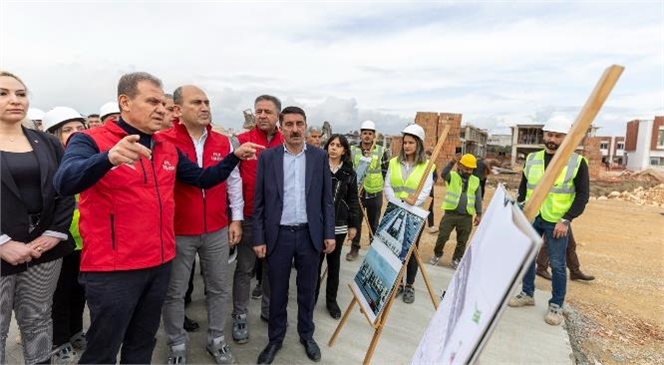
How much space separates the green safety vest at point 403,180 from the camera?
4.08m

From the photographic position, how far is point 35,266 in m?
2.25

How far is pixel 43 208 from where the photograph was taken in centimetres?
227

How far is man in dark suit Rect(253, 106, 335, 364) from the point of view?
2.89m

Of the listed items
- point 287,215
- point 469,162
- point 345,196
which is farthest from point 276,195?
point 469,162

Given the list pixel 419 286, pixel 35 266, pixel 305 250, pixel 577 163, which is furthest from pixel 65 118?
pixel 577 163

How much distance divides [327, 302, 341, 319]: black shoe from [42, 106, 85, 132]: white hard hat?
296cm

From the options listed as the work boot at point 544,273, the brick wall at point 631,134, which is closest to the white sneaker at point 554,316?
the work boot at point 544,273

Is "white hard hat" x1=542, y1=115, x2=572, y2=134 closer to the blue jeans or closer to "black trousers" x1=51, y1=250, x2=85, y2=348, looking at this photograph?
the blue jeans

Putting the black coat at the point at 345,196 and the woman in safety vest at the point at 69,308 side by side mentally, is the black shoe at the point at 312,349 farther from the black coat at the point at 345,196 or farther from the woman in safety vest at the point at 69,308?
the woman in safety vest at the point at 69,308

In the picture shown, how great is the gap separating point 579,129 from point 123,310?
2.31 metres

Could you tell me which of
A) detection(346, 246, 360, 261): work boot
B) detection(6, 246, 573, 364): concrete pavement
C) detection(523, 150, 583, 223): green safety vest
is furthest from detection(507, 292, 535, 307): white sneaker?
detection(346, 246, 360, 261): work boot

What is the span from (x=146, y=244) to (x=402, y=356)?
7.26 feet

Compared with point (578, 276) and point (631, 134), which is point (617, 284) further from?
point (631, 134)

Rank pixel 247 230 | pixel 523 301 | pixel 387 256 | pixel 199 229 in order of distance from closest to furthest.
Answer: pixel 199 229, pixel 387 256, pixel 247 230, pixel 523 301
